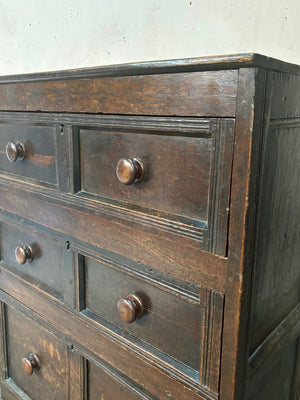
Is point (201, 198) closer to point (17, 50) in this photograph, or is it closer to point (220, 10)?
point (220, 10)

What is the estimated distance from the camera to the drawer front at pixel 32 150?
87 cm

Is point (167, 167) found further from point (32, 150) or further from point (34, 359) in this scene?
point (34, 359)

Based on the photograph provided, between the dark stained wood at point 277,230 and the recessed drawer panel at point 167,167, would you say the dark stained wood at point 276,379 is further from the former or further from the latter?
the recessed drawer panel at point 167,167

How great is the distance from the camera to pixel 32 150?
918 mm

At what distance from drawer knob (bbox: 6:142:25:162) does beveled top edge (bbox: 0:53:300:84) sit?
243 mm

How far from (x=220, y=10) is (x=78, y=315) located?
947 mm

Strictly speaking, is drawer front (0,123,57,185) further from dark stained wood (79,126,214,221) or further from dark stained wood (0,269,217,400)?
dark stained wood (0,269,217,400)

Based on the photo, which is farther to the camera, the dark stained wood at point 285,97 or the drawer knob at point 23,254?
the drawer knob at point 23,254

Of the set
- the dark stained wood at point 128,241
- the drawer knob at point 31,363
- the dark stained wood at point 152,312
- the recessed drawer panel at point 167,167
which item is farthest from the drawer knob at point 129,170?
the drawer knob at point 31,363

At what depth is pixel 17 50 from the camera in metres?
1.73

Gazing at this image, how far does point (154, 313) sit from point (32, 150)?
1.65 ft

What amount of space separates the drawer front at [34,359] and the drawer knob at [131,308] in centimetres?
33

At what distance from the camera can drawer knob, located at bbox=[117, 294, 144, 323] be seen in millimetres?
748

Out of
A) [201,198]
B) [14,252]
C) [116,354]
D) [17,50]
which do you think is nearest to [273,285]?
[201,198]
